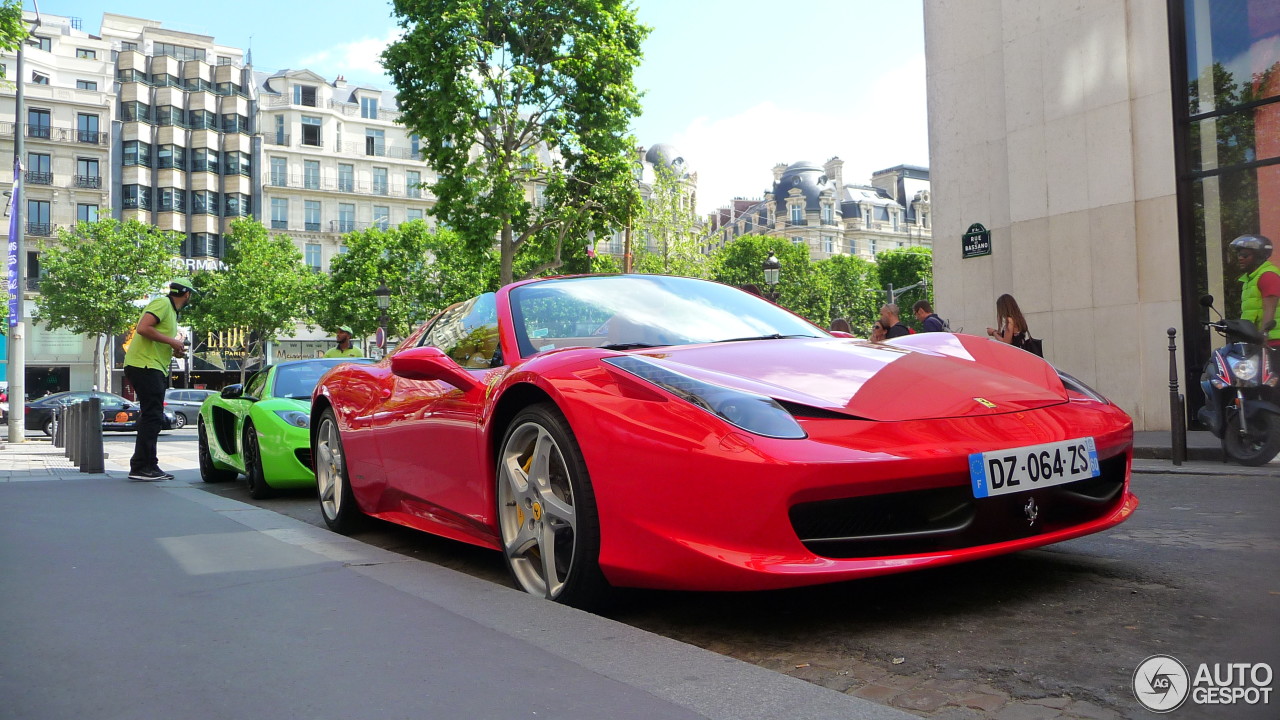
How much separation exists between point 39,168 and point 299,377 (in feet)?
179

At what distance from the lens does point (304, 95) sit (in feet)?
214

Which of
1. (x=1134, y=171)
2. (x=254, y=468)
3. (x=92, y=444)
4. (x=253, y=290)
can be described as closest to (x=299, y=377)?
(x=254, y=468)

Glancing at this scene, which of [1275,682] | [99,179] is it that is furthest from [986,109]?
[99,179]

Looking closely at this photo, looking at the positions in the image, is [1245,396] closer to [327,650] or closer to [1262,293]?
[1262,293]

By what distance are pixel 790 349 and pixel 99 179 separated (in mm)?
59942

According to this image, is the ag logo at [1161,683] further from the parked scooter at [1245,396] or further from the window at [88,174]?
the window at [88,174]

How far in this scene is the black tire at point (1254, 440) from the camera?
714cm

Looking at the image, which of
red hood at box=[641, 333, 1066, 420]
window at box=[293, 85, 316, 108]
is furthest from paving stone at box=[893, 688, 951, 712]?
window at box=[293, 85, 316, 108]

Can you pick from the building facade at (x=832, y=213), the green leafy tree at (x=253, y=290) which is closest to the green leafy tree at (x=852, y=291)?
the building facade at (x=832, y=213)

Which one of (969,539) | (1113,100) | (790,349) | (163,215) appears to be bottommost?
(969,539)

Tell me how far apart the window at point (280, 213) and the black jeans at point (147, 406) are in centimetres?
5673

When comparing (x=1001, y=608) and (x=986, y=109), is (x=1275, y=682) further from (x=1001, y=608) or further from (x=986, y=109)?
(x=986, y=109)

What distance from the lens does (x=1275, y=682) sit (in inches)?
86.5

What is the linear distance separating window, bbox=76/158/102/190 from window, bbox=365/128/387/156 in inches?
661
